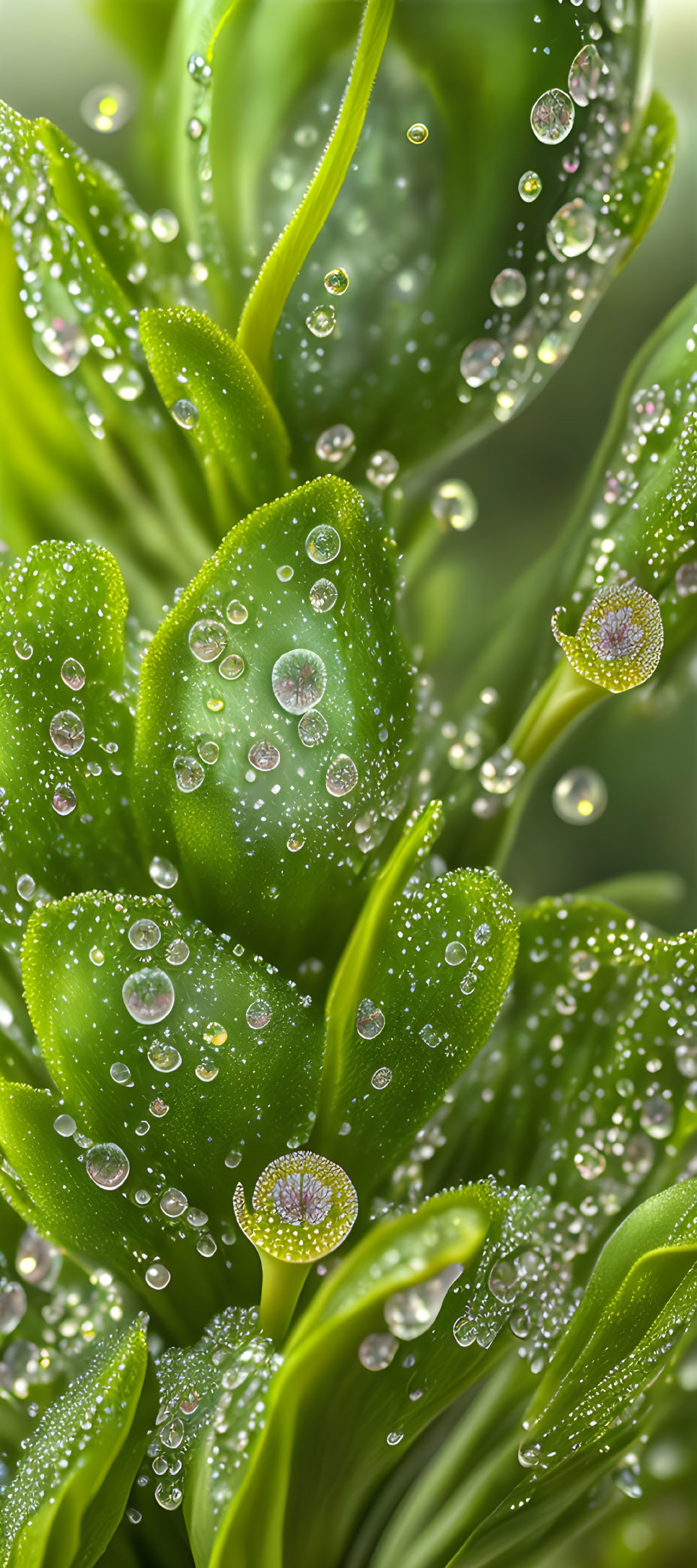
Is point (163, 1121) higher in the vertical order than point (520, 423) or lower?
lower

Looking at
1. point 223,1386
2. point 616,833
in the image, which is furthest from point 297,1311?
point 616,833

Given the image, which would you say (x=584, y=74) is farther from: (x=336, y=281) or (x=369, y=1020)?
(x=369, y=1020)

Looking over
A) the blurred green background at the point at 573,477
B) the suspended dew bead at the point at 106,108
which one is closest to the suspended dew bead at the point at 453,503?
the blurred green background at the point at 573,477

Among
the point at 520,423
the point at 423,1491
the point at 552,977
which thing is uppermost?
the point at 520,423

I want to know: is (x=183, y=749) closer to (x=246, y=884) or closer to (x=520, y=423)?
(x=246, y=884)

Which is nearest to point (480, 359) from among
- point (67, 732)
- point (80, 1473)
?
point (67, 732)

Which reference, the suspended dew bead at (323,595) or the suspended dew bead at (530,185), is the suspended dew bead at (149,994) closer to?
the suspended dew bead at (323,595)

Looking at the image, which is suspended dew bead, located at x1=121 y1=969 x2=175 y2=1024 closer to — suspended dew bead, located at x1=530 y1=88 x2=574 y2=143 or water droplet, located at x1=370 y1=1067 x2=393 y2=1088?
water droplet, located at x1=370 y1=1067 x2=393 y2=1088
